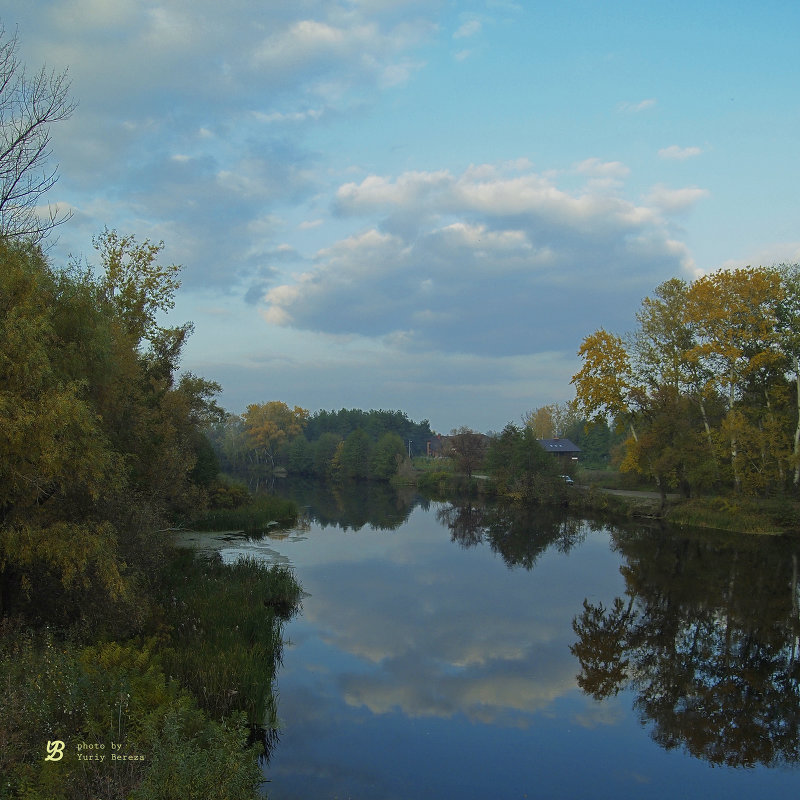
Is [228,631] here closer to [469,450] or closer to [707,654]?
[707,654]

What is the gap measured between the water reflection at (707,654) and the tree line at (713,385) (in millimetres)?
7877

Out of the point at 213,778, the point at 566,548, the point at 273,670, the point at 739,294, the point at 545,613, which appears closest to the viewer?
the point at 213,778

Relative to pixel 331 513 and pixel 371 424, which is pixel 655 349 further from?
pixel 371 424

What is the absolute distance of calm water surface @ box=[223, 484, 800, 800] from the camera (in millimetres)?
7699

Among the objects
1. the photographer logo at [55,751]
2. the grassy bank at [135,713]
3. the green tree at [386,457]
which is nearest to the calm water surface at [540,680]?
the grassy bank at [135,713]

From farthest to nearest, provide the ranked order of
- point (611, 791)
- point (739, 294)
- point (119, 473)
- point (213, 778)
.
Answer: point (739, 294)
point (119, 473)
point (611, 791)
point (213, 778)

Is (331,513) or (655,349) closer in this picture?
(655,349)

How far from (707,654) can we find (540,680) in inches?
147

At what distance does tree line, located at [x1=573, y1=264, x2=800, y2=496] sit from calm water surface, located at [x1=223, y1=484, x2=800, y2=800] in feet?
24.9

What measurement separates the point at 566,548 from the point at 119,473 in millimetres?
19056

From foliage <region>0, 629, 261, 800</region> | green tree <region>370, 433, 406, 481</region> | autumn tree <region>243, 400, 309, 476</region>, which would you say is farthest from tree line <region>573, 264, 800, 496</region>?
autumn tree <region>243, 400, 309, 476</region>

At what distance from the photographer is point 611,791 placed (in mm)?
7387

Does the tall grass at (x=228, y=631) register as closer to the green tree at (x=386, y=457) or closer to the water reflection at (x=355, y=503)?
the water reflection at (x=355, y=503)

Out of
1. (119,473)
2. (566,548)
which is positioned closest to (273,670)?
(119,473)
